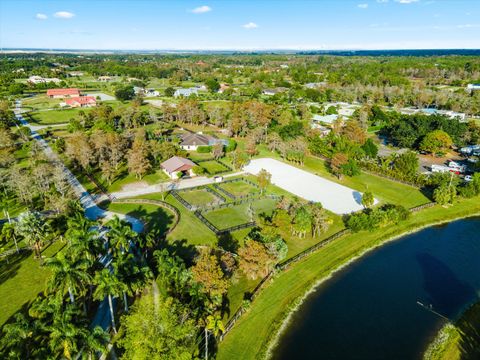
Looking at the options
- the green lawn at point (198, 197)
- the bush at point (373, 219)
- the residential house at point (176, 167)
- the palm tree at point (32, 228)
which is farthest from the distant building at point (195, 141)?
the palm tree at point (32, 228)

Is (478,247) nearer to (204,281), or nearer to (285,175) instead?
(285,175)

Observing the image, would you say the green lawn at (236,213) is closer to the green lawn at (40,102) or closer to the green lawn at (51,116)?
the green lawn at (51,116)

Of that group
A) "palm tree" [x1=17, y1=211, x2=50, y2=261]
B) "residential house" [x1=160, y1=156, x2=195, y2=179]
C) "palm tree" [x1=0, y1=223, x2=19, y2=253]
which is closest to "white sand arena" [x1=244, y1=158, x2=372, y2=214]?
"residential house" [x1=160, y1=156, x2=195, y2=179]

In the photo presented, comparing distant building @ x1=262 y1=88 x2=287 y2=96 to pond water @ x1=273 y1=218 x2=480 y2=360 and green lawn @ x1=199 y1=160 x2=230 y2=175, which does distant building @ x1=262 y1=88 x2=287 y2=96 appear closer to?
green lawn @ x1=199 y1=160 x2=230 y2=175

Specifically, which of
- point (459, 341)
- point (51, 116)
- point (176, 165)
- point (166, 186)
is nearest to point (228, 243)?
point (166, 186)

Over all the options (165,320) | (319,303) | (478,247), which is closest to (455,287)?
(478,247)

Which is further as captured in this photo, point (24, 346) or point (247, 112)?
point (247, 112)

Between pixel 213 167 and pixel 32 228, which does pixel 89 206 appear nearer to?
pixel 32 228
